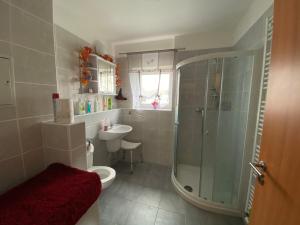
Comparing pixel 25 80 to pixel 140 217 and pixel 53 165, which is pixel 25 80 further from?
pixel 140 217

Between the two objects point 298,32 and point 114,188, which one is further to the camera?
point 114,188

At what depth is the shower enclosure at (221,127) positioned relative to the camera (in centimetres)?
161

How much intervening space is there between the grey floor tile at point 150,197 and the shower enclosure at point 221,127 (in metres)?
0.31

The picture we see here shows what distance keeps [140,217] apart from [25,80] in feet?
5.55

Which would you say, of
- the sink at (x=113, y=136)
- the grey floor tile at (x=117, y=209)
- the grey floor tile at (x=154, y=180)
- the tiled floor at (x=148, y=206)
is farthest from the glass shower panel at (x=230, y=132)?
the sink at (x=113, y=136)

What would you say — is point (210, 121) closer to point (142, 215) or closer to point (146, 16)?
point (142, 215)

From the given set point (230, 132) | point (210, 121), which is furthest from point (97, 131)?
point (230, 132)

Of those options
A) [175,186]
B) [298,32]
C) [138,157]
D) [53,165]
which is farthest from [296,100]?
[138,157]

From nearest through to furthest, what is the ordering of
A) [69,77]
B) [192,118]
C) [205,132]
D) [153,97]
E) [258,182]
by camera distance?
[258,182], [69,77], [205,132], [192,118], [153,97]

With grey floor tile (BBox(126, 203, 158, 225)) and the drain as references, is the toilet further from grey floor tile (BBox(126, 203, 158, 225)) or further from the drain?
the drain

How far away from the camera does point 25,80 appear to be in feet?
3.13

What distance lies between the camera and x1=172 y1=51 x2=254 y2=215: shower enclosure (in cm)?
161

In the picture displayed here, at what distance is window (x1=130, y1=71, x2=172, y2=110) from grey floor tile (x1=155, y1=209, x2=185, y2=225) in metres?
1.67

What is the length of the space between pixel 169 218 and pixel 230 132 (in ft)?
4.23
